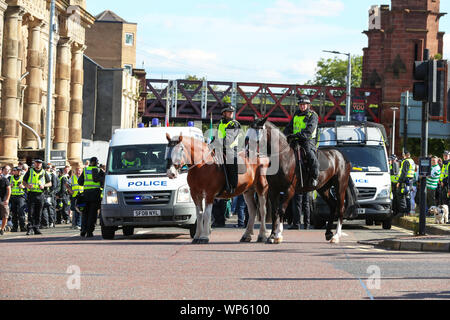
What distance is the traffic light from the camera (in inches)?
747

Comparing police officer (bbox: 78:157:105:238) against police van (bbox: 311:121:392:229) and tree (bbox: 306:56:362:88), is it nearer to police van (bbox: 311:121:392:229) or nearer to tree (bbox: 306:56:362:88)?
police van (bbox: 311:121:392:229)

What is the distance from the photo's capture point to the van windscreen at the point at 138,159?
20875 mm

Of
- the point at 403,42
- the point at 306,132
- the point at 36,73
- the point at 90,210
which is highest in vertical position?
the point at 403,42

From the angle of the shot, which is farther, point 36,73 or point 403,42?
point 403,42

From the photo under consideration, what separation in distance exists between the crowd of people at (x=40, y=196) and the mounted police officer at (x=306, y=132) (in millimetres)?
5512

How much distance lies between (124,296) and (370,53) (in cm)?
9687

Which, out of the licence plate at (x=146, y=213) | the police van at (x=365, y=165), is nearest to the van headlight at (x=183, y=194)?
the licence plate at (x=146, y=213)

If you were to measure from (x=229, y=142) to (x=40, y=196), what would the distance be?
8.14m

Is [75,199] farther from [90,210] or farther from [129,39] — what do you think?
[129,39]

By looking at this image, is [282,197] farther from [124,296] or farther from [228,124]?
[124,296]

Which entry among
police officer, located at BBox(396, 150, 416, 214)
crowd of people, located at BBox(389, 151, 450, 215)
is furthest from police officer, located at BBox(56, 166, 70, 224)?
police officer, located at BBox(396, 150, 416, 214)

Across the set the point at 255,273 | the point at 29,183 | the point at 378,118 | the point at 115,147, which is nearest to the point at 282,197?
the point at 115,147

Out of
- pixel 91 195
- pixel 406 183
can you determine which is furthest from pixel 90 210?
pixel 406 183

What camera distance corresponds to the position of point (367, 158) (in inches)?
1045
